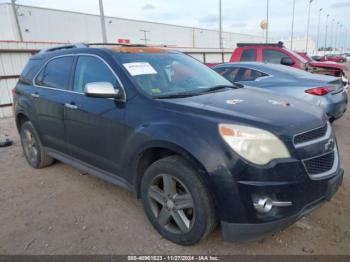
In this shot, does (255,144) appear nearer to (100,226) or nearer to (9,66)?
(100,226)

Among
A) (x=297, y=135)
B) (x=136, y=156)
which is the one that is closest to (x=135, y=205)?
(x=136, y=156)

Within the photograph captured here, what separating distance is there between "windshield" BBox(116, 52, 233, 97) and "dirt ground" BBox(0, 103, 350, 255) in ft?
4.62

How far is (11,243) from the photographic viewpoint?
3041 mm

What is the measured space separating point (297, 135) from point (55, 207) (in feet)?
9.15

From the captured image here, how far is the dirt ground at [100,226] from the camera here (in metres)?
2.85

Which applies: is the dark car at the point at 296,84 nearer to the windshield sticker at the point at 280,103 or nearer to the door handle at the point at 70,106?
the windshield sticker at the point at 280,103

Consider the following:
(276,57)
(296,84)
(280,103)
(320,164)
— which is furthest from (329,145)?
(276,57)

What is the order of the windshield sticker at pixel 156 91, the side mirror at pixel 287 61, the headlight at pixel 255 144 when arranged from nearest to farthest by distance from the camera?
1. the headlight at pixel 255 144
2. the windshield sticker at pixel 156 91
3. the side mirror at pixel 287 61

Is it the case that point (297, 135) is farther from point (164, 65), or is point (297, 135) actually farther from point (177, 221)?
point (164, 65)

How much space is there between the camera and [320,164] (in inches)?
103

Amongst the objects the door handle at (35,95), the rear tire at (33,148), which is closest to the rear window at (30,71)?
the door handle at (35,95)

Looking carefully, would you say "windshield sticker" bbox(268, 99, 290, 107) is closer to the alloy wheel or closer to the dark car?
the alloy wheel

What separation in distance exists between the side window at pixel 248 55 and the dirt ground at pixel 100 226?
5.57 metres

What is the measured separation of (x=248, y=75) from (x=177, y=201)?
459 centimetres
